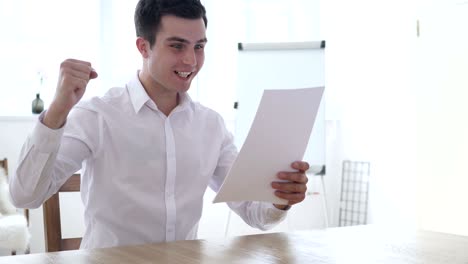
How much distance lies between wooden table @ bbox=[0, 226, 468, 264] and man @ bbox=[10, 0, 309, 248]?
0.26 m

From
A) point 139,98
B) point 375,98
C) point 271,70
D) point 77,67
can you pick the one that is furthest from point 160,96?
point 375,98

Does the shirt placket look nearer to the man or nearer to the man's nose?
the man

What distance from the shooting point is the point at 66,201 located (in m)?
4.37

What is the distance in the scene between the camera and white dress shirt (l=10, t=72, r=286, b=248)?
166cm

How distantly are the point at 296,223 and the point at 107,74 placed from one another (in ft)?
6.01

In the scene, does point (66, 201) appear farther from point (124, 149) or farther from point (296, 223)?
point (124, 149)

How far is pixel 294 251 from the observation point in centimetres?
125

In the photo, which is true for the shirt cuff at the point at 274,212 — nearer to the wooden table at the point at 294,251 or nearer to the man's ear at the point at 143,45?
the wooden table at the point at 294,251

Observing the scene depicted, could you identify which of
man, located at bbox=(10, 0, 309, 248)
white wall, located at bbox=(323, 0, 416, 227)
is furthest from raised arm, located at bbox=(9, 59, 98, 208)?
white wall, located at bbox=(323, 0, 416, 227)

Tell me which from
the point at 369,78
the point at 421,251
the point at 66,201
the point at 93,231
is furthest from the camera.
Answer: the point at 369,78

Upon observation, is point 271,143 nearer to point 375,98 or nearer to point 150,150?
point 150,150

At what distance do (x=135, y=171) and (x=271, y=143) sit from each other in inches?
18.4

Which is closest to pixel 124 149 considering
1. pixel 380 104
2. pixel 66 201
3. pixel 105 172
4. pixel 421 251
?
pixel 105 172

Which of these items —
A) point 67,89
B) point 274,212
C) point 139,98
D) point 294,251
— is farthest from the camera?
point 139,98
